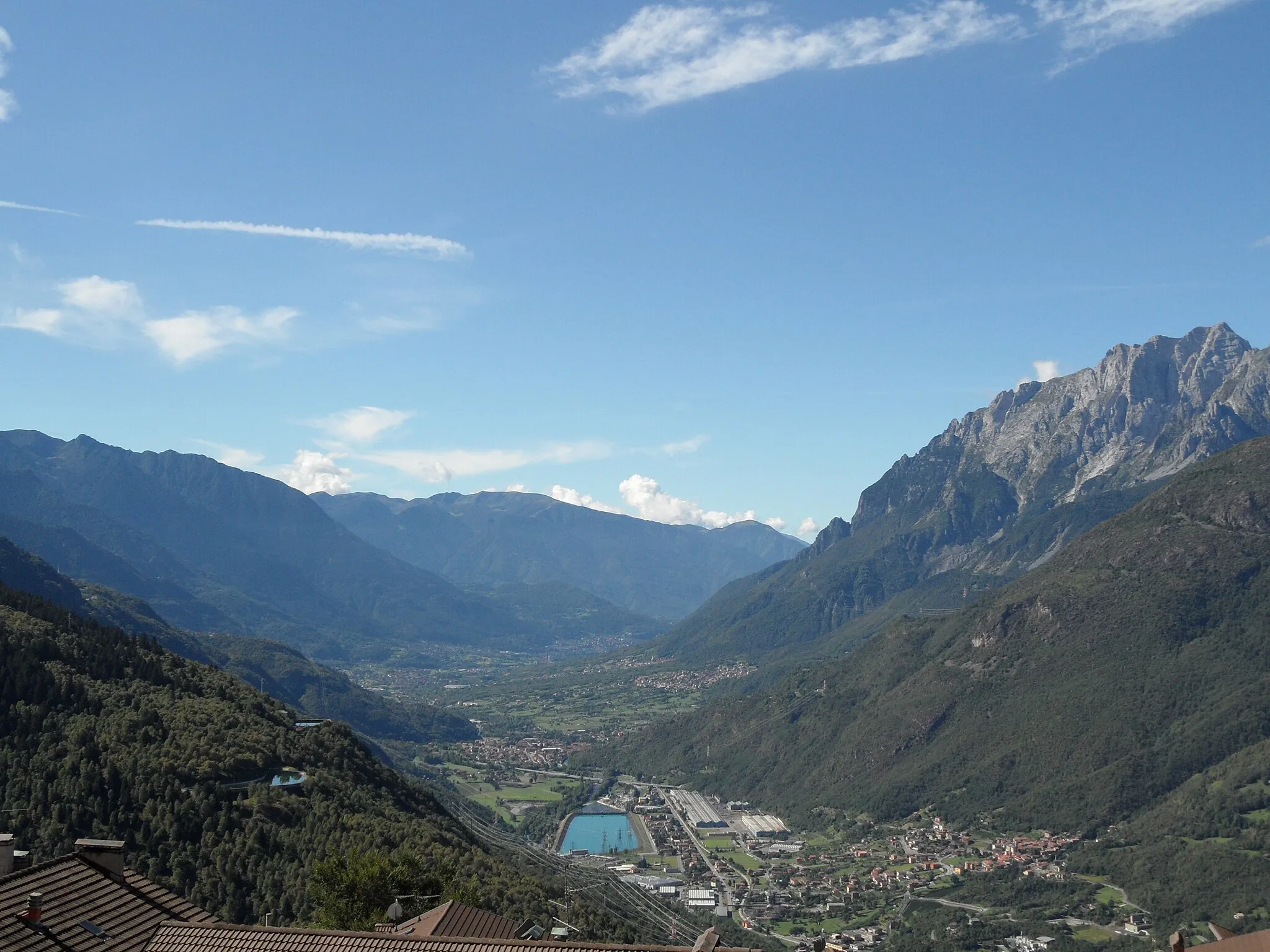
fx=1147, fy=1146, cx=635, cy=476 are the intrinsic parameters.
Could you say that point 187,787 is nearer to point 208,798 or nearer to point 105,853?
point 208,798

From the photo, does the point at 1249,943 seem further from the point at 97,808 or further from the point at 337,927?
the point at 97,808

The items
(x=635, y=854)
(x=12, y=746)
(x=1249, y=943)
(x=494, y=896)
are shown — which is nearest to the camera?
(x=1249, y=943)

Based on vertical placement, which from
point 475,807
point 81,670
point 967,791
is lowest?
point 475,807

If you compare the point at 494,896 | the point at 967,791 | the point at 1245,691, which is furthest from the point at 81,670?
the point at 1245,691

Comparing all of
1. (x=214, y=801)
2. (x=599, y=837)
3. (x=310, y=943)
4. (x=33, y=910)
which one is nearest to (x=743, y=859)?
(x=599, y=837)

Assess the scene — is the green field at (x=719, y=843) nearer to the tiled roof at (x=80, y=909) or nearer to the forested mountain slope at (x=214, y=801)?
the forested mountain slope at (x=214, y=801)

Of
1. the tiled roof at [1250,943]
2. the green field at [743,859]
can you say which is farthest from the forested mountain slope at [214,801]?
the green field at [743,859]
